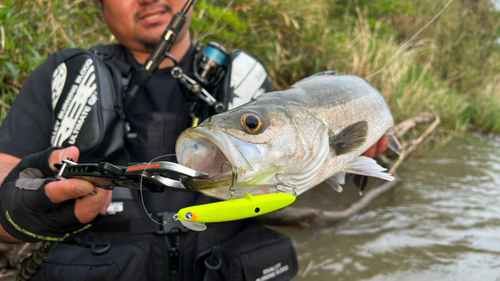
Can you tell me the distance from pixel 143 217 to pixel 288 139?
3.86ft

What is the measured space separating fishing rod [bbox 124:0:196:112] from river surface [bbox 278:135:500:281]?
219 centimetres

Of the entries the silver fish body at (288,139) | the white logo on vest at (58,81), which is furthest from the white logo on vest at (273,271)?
the white logo on vest at (58,81)

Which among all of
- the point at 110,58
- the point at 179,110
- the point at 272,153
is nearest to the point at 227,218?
the point at 272,153

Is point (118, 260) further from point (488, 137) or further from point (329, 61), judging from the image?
point (488, 137)

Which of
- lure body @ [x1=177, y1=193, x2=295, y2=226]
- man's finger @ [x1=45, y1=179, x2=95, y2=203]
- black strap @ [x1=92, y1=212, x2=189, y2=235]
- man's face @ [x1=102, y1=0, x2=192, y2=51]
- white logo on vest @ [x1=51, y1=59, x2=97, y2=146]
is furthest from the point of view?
man's face @ [x1=102, y1=0, x2=192, y2=51]

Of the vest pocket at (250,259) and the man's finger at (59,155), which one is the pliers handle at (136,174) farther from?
the vest pocket at (250,259)

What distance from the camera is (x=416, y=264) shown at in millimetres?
3506

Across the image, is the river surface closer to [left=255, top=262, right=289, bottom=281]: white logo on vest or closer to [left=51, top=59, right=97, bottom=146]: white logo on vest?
[left=255, top=262, right=289, bottom=281]: white logo on vest

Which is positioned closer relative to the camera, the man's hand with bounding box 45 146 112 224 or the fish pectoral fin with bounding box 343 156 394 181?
the man's hand with bounding box 45 146 112 224

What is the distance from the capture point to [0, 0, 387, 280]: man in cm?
182

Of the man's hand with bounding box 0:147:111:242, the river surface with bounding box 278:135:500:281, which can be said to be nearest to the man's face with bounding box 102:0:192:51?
the man's hand with bounding box 0:147:111:242

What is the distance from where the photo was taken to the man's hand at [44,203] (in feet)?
4.60

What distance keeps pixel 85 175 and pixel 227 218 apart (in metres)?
0.53

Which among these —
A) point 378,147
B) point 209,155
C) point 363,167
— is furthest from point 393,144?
point 209,155
